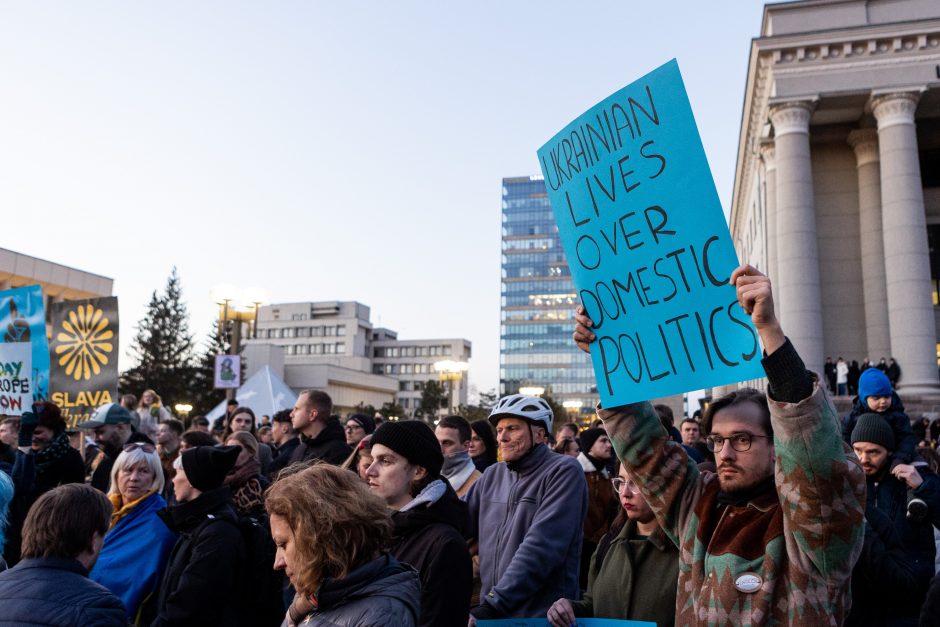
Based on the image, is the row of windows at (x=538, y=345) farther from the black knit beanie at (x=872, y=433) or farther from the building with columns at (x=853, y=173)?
the black knit beanie at (x=872, y=433)

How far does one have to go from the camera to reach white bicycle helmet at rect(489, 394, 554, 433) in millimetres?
4660

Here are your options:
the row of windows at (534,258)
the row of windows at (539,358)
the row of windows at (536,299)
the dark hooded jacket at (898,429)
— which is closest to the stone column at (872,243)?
the dark hooded jacket at (898,429)

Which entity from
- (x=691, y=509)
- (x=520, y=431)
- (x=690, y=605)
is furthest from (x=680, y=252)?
(x=520, y=431)

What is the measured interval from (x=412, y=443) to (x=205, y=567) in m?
1.37

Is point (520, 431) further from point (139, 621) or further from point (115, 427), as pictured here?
point (115, 427)

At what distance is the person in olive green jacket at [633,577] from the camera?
3178 mm

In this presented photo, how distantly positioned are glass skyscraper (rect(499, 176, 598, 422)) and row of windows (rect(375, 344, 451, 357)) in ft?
43.6

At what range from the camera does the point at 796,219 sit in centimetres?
3284

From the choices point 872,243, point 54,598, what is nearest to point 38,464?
point 54,598

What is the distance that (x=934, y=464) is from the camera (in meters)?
5.64

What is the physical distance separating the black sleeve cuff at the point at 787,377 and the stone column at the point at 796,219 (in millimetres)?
32511

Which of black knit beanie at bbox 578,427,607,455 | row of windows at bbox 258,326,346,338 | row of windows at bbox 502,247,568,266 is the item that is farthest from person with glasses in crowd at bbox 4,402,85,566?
row of windows at bbox 502,247,568,266

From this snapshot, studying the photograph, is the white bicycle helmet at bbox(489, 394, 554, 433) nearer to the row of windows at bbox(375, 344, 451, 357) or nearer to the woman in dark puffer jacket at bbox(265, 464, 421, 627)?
the woman in dark puffer jacket at bbox(265, 464, 421, 627)

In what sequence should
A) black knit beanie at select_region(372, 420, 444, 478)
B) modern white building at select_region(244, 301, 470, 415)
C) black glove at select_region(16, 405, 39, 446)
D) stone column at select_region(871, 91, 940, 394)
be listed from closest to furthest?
black knit beanie at select_region(372, 420, 444, 478) < black glove at select_region(16, 405, 39, 446) < stone column at select_region(871, 91, 940, 394) < modern white building at select_region(244, 301, 470, 415)
